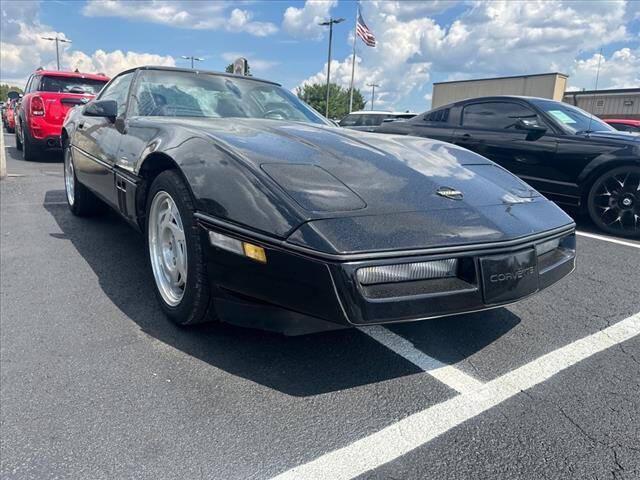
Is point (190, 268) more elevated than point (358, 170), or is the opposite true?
point (358, 170)

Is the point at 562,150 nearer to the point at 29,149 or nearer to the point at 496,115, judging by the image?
the point at 496,115

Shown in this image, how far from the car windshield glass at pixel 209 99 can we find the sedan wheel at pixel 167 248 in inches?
32.6

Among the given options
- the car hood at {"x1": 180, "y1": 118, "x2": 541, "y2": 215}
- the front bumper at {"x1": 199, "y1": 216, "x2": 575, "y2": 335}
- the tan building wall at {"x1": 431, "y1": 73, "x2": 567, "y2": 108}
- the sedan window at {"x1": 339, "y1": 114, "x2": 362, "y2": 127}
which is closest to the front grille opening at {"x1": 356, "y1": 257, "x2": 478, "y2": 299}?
the front bumper at {"x1": 199, "y1": 216, "x2": 575, "y2": 335}

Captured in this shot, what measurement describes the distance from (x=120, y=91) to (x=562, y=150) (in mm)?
4174

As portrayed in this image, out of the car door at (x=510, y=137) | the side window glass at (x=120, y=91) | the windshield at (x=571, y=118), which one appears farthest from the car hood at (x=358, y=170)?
the windshield at (x=571, y=118)

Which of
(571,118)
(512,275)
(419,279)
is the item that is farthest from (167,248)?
(571,118)

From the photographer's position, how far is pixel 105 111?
128 inches

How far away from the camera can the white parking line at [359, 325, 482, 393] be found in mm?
2115

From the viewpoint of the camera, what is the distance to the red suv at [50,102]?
26.9 ft

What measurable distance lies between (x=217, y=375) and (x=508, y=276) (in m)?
1.25

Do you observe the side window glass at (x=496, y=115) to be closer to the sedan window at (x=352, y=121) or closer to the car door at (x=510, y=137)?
the car door at (x=510, y=137)

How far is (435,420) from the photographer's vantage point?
1859mm


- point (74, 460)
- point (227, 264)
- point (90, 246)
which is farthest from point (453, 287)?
point (90, 246)

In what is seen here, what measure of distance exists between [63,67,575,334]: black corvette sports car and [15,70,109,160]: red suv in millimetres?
6308
